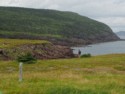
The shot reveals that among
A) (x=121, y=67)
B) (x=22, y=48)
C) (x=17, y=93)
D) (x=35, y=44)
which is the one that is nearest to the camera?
(x=17, y=93)

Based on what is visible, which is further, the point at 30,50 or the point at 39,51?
the point at 39,51

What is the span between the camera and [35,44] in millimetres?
125250

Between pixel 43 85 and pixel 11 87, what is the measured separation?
1.89 m

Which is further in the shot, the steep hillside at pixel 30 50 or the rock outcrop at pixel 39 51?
the rock outcrop at pixel 39 51

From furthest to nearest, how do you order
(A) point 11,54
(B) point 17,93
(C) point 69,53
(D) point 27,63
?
1. (C) point 69,53
2. (A) point 11,54
3. (D) point 27,63
4. (B) point 17,93

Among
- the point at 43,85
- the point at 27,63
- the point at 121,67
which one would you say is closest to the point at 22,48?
the point at 27,63

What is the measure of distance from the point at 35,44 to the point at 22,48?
1159 cm

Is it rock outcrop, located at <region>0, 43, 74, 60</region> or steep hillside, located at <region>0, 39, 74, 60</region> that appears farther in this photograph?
rock outcrop, located at <region>0, 43, 74, 60</region>

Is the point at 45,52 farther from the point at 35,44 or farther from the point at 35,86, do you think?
the point at 35,86

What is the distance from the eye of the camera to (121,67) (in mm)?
47375

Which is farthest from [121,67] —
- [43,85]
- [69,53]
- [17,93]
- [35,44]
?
[69,53]

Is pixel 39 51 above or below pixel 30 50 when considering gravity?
below

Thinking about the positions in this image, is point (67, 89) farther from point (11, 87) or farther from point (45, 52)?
point (45, 52)

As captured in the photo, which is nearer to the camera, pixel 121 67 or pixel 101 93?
pixel 101 93
